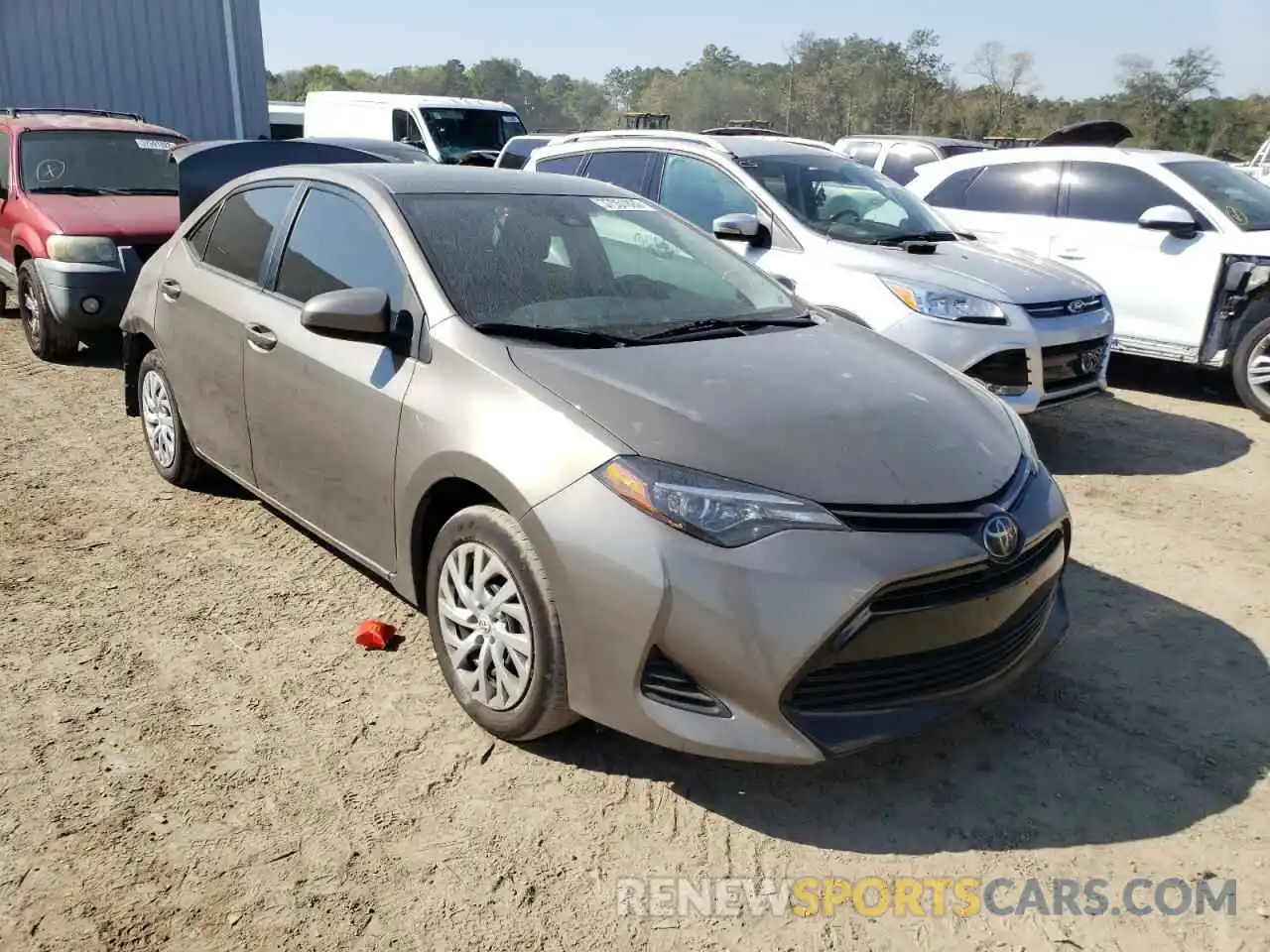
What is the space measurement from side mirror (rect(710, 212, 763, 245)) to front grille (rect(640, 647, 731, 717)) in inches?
153

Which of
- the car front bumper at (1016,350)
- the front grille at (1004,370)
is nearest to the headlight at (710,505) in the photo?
the car front bumper at (1016,350)

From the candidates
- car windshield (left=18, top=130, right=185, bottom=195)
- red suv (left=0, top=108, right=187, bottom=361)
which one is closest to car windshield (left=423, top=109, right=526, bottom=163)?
red suv (left=0, top=108, right=187, bottom=361)

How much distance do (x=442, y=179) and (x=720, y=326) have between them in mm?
1235

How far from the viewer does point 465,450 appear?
2967 mm

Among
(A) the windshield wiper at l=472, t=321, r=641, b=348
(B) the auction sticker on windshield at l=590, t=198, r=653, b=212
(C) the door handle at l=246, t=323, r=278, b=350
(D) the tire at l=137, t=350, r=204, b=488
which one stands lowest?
(D) the tire at l=137, t=350, r=204, b=488

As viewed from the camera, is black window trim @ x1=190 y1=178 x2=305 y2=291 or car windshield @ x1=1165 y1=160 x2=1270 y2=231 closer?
black window trim @ x1=190 y1=178 x2=305 y2=291

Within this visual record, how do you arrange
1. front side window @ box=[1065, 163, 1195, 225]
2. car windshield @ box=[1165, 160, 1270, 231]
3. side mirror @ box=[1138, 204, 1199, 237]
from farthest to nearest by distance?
front side window @ box=[1065, 163, 1195, 225], car windshield @ box=[1165, 160, 1270, 231], side mirror @ box=[1138, 204, 1199, 237]

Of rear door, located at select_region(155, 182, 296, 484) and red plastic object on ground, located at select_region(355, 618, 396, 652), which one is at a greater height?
rear door, located at select_region(155, 182, 296, 484)

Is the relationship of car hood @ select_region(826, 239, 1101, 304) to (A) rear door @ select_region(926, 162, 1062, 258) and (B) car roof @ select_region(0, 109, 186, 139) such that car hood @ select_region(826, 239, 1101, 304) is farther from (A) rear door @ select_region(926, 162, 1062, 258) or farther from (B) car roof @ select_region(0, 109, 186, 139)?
(B) car roof @ select_region(0, 109, 186, 139)

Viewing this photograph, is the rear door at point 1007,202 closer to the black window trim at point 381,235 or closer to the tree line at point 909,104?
the black window trim at point 381,235

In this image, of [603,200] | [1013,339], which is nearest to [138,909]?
[603,200]

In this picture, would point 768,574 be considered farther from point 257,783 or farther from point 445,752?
point 257,783

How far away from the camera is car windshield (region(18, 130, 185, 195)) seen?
26.6 feet

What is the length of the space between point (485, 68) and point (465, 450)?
8356 cm
